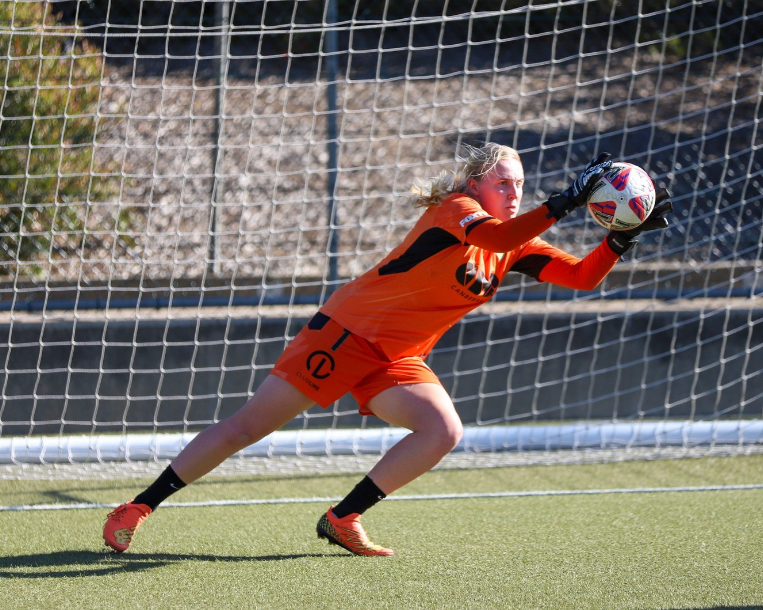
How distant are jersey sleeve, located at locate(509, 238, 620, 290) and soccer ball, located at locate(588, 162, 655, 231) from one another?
0.28 m

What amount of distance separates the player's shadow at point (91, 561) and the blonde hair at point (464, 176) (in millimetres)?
1313

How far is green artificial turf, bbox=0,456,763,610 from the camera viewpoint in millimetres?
2744

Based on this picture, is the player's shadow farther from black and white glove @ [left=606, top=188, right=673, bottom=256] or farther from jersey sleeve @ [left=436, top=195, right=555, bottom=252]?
black and white glove @ [left=606, top=188, right=673, bottom=256]

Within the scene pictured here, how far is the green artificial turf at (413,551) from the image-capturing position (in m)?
2.74

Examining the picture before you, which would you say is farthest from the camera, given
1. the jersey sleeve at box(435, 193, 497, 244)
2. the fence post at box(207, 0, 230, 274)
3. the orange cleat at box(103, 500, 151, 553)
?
the fence post at box(207, 0, 230, 274)

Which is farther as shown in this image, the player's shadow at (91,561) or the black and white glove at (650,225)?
the black and white glove at (650,225)

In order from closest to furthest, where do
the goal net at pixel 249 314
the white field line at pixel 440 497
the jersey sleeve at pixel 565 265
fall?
the jersey sleeve at pixel 565 265 → the white field line at pixel 440 497 → the goal net at pixel 249 314

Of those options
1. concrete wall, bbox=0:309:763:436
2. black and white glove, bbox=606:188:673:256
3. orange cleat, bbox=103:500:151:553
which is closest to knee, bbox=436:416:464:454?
black and white glove, bbox=606:188:673:256

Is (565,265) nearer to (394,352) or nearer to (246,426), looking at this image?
(394,352)

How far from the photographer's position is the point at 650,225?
3217 millimetres

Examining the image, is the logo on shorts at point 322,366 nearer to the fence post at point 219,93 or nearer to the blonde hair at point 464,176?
the blonde hair at point 464,176

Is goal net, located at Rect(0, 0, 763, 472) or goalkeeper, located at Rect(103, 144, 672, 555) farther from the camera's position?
goal net, located at Rect(0, 0, 763, 472)

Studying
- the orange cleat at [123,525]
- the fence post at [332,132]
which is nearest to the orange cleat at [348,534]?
the orange cleat at [123,525]

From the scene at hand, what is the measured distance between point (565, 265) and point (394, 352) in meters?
0.74
